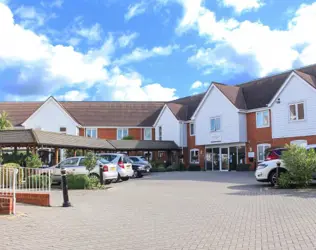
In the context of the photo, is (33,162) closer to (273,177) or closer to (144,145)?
(273,177)

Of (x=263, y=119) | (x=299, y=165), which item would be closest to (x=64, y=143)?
(x=263, y=119)

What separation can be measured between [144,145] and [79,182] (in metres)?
23.5

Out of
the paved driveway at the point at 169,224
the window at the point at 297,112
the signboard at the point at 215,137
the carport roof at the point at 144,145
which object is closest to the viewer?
the paved driveway at the point at 169,224

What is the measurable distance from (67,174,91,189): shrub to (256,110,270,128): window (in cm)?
1998

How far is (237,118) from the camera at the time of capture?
3581cm

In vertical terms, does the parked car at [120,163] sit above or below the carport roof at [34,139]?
below

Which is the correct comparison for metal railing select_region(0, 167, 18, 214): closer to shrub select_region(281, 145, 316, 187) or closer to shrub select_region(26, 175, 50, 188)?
shrub select_region(26, 175, 50, 188)

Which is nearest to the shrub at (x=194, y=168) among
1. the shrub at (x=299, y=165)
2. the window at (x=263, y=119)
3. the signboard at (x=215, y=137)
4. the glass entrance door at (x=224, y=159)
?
the glass entrance door at (x=224, y=159)

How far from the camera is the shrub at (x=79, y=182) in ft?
62.1

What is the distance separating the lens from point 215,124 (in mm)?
38344

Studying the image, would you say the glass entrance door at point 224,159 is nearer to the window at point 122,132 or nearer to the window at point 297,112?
the window at point 297,112

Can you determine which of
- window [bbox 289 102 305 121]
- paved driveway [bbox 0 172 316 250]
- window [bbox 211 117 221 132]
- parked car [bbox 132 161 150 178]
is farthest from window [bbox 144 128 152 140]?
paved driveway [bbox 0 172 316 250]

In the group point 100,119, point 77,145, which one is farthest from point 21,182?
point 100,119

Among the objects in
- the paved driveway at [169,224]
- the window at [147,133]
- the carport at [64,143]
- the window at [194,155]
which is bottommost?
the paved driveway at [169,224]
